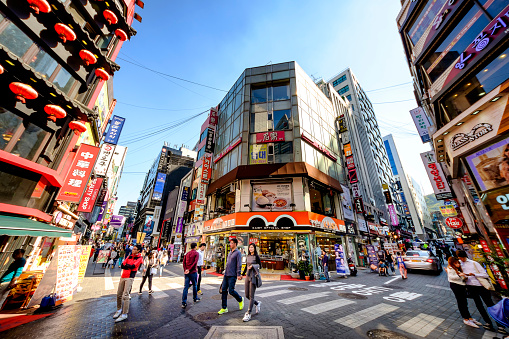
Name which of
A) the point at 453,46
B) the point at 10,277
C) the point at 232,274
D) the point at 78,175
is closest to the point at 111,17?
the point at 78,175

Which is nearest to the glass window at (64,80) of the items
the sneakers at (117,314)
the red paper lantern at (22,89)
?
the red paper lantern at (22,89)

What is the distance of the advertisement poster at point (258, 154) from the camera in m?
19.0

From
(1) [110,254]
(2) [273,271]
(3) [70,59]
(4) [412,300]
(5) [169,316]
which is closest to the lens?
(5) [169,316]

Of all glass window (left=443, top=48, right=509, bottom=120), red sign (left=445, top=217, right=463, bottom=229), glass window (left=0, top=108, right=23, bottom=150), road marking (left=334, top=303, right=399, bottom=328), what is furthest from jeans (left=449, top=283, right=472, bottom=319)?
red sign (left=445, top=217, right=463, bottom=229)

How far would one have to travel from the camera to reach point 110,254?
16703 mm

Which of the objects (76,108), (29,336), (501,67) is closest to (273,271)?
(29,336)

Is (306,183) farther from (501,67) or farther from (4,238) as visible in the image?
(4,238)

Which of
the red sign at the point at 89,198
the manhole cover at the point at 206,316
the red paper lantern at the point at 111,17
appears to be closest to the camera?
the manhole cover at the point at 206,316

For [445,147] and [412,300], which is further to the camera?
[445,147]

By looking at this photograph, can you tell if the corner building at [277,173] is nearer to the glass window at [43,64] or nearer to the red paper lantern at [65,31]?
the glass window at [43,64]

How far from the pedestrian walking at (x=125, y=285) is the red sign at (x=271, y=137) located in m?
15.8

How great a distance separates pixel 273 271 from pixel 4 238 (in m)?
15.0

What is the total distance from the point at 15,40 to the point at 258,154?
15879 millimetres

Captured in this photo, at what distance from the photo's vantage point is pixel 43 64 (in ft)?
26.0
